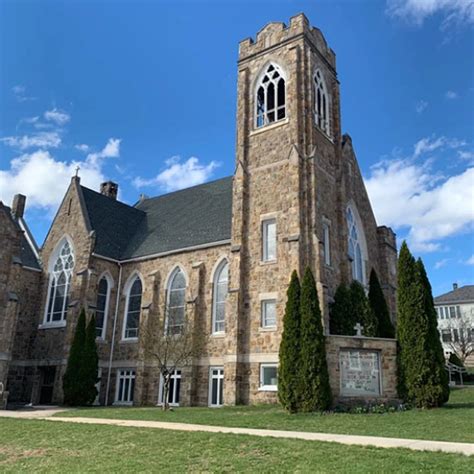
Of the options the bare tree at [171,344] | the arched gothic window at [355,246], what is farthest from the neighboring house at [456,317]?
the bare tree at [171,344]

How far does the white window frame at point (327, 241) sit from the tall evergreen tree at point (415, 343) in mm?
4547

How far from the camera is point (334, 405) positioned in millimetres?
18203

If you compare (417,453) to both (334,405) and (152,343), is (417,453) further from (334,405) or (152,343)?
(152,343)

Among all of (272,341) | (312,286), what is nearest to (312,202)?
(312,286)

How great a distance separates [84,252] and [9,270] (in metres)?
4.29

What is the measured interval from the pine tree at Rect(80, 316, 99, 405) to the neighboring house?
46.3m

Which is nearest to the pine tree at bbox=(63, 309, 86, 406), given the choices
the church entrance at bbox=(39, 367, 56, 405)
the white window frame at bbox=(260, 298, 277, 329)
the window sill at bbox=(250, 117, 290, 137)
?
the church entrance at bbox=(39, 367, 56, 405)

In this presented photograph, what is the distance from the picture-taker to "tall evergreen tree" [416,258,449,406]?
1772cm

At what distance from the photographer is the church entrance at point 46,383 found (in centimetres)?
2744

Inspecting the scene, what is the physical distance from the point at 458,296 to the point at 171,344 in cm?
5445

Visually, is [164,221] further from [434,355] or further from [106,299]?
[434,355]

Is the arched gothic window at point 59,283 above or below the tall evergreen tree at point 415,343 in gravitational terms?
above

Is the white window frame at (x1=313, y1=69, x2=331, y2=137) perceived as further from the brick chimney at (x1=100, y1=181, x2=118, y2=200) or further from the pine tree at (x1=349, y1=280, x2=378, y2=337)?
the brick chimney at (x1=100, y1=181, x2=118, y2=200)

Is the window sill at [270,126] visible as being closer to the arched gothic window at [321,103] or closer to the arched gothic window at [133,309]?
the arched gothic window at [321,103]
